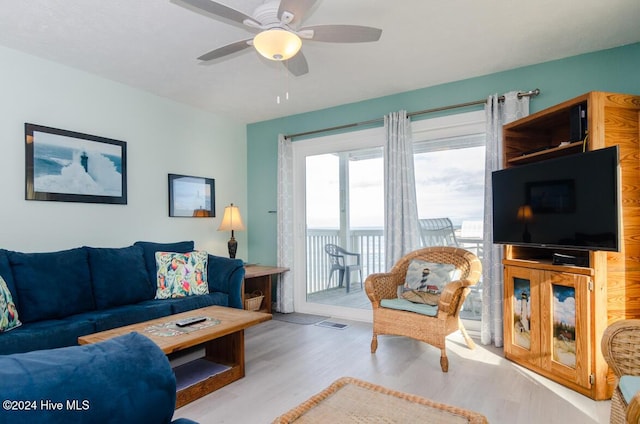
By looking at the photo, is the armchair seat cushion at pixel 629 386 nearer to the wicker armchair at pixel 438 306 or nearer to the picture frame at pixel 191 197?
the wicker armchair at pixel 438 306

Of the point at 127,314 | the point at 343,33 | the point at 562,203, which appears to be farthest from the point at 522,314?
the point at 127,314

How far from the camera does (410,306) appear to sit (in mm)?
3025

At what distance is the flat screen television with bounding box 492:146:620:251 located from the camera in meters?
2.26

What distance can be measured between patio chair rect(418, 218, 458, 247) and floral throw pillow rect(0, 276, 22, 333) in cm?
350

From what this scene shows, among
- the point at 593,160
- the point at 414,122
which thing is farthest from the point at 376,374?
the point at 414,122

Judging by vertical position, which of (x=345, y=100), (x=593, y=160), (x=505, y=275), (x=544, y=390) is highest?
(x=345, y=100)

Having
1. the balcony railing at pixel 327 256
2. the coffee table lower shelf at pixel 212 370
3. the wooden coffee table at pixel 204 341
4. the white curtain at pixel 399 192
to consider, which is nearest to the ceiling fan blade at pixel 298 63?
the white curtain at pixel 399 192

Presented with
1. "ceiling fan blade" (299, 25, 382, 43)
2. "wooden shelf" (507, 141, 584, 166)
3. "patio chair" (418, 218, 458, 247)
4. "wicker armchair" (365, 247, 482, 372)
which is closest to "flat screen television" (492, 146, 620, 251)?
"wooden shelf" (507, 141, 584, 166)

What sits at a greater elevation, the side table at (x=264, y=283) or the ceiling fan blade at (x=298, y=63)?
the ceiling fan blade at (x=298, y=63)

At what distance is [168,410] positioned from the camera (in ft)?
2.69

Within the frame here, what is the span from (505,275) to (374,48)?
2.16 metres

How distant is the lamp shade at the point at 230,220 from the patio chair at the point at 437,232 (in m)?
2.17

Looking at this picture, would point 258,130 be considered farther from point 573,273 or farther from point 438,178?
point 573,273

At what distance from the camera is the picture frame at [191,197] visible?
4219 mm
